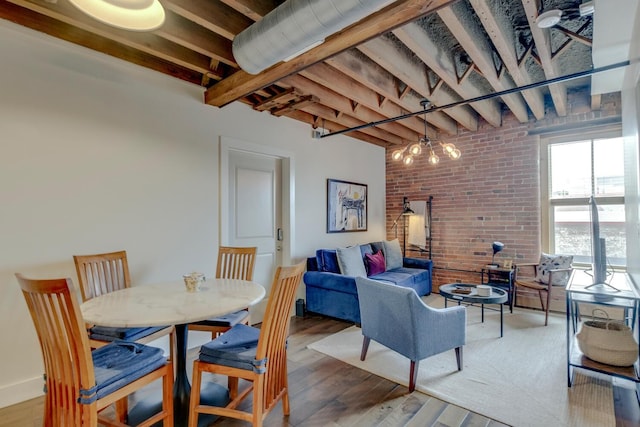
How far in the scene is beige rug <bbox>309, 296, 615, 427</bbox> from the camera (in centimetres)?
206

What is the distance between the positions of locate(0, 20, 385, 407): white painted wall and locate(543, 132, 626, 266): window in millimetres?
4150

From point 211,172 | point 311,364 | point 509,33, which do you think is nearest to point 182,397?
point 311,364

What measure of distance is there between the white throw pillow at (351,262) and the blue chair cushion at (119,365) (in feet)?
8.42

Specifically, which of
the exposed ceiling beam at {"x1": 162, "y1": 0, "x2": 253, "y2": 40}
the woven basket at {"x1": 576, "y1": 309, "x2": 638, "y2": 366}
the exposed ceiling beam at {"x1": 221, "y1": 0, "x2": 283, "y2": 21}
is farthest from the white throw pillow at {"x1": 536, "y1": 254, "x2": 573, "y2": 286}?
the exposed ceiling beam at {"x1": 162, "y1": 0, "x2": 253, "y2": 40}

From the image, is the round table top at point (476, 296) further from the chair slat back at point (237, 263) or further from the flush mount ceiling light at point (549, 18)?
the flush mount ceiling light at point (549, 18)

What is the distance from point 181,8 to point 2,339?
2.52 metres

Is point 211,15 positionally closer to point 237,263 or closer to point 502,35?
point 237,263

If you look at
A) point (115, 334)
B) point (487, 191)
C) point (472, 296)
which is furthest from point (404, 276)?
point (115, 334)

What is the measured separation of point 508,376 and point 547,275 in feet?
7.00

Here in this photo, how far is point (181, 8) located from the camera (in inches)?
77.7

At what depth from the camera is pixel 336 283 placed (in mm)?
3824

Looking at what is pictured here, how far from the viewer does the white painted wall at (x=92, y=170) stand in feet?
7.26

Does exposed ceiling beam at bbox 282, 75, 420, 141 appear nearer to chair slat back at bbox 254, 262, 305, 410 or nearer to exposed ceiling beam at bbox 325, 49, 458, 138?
exposed ceiling beam at bbox 325, 49, 458, 138

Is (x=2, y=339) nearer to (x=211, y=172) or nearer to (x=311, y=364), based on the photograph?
(x=211, y=172)
